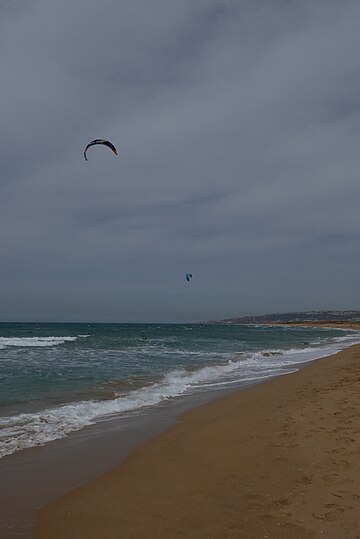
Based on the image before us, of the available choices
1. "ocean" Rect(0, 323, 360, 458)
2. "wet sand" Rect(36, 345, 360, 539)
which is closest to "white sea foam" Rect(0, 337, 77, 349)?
"ocean" Rect(0, 323, 360, 458)

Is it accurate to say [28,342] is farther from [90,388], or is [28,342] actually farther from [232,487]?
[232,487]

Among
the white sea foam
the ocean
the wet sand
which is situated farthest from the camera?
the white sea foam

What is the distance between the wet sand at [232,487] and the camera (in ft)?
11.5

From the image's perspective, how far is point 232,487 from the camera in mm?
4289

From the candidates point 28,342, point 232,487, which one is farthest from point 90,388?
Result: point 28,342

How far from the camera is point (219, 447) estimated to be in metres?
5.83

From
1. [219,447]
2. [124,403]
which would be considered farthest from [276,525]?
[124,403]

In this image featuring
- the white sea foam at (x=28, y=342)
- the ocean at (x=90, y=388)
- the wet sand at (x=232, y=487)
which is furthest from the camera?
the white sea foam at (x=28, y=342)

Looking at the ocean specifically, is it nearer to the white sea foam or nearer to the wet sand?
the wet sand

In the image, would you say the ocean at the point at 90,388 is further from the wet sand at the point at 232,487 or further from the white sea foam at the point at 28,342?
the white sea foam at the point at 28,342

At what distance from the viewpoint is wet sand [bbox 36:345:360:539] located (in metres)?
3.50

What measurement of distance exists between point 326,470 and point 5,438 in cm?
479

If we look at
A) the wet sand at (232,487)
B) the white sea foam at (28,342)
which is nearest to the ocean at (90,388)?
the wet sand at (232,487)

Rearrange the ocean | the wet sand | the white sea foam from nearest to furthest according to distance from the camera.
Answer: the wet sand, the ocean, the white sea foam
